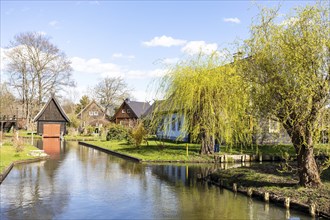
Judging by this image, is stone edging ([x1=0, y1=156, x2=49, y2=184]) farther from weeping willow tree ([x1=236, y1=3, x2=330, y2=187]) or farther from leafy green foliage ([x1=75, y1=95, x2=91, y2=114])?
leafy green foliage ([x1=75, y1=95, x2=91, y2=114])

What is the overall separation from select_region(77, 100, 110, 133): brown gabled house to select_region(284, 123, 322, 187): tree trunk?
2093 inches

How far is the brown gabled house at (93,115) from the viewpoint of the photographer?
65.5 metres

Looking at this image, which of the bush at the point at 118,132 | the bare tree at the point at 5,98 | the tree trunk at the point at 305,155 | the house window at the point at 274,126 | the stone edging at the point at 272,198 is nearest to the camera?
the stone edging at the point at 272,198

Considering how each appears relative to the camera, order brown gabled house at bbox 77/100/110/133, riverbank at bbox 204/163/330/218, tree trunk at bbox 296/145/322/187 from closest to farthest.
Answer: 1. riverbank at bbox 204/163/330/218
2. tree trunk at bbox 296/145/322/187
3. brown gabled house at bbox 77/100/110/133

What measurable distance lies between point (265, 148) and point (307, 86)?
1917cm

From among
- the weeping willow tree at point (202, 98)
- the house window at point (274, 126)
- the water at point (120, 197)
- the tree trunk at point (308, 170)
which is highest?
the weeping willow tree at point (202, 98)

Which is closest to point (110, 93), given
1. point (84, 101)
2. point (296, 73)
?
point (84, 101)

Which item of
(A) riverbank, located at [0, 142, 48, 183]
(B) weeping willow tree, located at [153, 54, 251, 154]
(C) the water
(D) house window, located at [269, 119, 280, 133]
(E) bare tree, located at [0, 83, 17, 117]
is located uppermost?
(E) bare tree, located at [0, 83, 17, 117]

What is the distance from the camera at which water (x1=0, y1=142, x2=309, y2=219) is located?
37.0ft

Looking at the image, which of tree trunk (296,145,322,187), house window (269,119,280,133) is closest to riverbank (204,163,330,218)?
tree trunk (296,145,322,187)

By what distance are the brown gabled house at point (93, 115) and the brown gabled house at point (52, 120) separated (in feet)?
42.8

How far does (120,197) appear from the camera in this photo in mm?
13555

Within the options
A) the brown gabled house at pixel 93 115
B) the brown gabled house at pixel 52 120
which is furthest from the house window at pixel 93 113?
the brown gabled house at pixel 52 120

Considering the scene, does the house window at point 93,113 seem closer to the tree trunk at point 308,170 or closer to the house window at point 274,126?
the house window at point 274,126
